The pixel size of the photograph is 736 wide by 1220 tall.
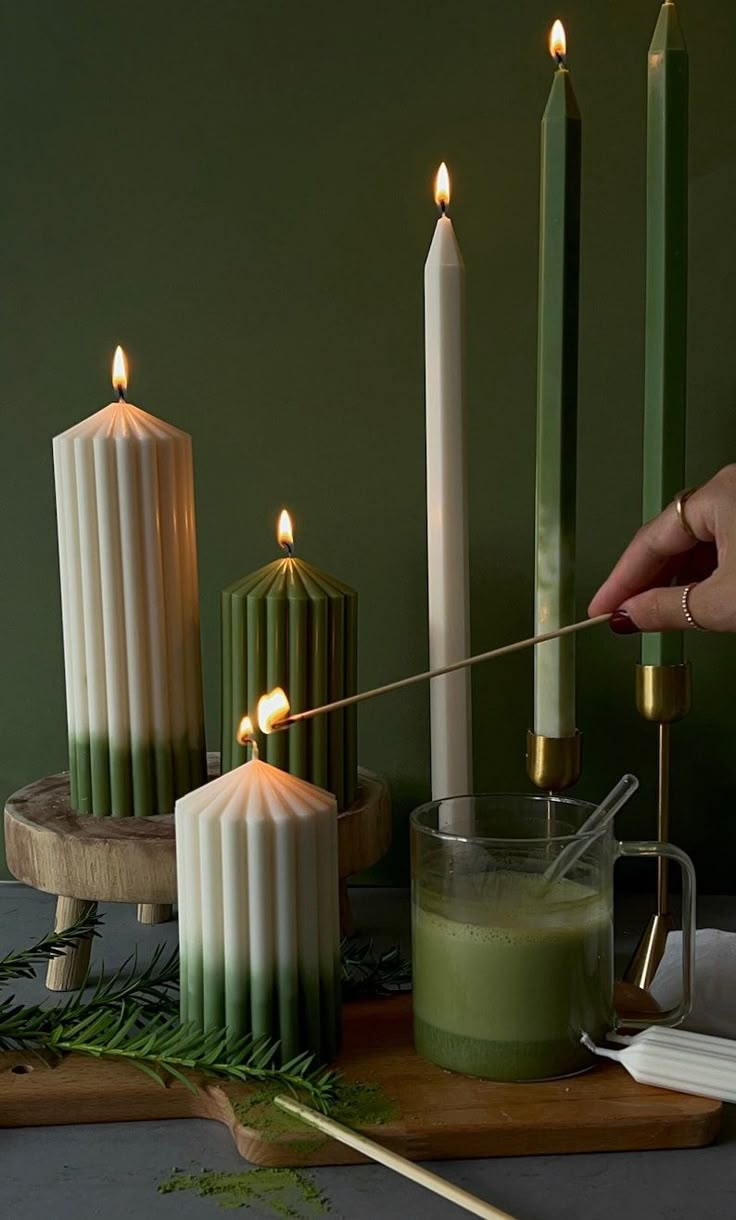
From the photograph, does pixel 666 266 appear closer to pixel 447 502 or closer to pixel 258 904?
pixel 447 502

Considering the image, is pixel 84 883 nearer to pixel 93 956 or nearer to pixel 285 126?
pixel 93 956

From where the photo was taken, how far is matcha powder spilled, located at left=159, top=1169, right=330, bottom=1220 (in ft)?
1.65

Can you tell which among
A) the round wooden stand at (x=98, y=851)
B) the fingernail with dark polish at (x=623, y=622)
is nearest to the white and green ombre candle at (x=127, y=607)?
the round wooden stand at (x=98, y=851)

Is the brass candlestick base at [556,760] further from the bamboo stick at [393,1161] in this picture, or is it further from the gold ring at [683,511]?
the bamboo stick at [393,1161]

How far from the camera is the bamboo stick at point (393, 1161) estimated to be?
0.47m

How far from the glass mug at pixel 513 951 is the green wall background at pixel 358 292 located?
0.30m

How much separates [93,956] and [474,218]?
0.53 meters

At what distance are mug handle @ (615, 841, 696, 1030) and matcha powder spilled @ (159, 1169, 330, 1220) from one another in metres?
0.17

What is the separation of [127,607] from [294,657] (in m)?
0.09

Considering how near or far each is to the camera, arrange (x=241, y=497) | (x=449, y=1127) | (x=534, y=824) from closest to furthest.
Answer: (x=449, y=1127) → (x=534, y=824) → (x=241, y=497)

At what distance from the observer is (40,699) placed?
92 cm

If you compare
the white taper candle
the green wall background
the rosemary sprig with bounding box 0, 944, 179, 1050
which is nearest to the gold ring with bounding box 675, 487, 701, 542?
the white taper candle

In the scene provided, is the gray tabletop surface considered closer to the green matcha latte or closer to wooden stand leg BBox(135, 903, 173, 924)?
the green matcha latte

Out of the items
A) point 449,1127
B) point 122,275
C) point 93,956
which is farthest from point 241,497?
point 449,1127
